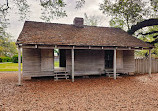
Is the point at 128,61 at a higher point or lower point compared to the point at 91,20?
lower

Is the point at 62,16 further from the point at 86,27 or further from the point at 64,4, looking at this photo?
the point at 86,27

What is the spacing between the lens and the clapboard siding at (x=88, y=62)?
412 inches

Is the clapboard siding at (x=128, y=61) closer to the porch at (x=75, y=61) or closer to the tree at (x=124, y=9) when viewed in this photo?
the porch at (x=75, y=61)

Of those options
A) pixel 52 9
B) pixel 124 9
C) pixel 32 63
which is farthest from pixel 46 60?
pixel 124 9

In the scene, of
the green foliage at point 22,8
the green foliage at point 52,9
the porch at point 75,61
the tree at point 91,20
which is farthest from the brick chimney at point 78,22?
the tree at point 91,20

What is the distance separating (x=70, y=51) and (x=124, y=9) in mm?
9954

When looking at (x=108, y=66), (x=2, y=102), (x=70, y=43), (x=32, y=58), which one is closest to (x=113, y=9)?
(x=108, y=66)

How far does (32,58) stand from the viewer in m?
9.51

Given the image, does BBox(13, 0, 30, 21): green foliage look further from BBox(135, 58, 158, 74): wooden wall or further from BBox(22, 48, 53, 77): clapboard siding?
BBox(135, 58, 158, 74): wooden wall

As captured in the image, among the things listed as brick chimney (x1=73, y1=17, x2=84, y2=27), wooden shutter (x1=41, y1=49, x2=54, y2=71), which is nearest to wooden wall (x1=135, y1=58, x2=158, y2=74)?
brick chimney (x1=73, y1=17, x2=84, y2=27)

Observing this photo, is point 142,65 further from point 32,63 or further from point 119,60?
point 32,63

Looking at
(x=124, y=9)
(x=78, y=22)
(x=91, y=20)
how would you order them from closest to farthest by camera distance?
(x=78, y=22) → (x=124, y=9) → (x=91, y=20)

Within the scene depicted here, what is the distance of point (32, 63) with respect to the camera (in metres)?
9.49

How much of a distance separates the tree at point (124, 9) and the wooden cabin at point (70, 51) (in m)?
5.94
